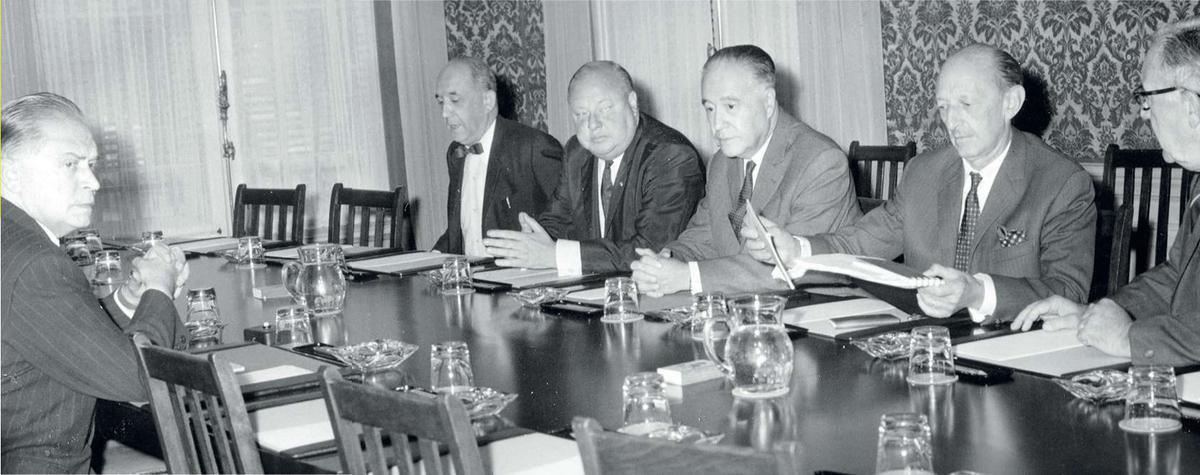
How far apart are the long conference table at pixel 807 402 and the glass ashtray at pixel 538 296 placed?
64 mm

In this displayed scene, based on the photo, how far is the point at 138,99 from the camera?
6.83 meters

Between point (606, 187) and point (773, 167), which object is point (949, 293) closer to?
point (773, 167)

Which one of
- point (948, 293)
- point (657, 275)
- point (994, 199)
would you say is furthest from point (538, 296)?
point (994, 199)

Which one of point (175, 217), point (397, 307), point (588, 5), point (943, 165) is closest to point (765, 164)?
point (943, 165)

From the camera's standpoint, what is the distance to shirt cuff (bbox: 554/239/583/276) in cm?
385

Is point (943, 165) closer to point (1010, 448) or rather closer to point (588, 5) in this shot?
→ point (1010, 448)

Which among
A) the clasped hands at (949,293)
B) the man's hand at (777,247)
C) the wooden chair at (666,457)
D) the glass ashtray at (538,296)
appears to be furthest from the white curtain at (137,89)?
the wooden chair at (666,457)

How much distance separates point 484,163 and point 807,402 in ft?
11.5

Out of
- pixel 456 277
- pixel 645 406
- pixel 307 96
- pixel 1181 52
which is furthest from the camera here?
pixel 307 96

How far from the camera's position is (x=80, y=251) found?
194 inches

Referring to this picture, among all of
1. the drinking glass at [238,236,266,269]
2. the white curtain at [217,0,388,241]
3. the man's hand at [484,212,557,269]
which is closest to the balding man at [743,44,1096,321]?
the man's hand at [484,212,557,269]

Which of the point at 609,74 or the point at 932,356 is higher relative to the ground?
the point at 609,74

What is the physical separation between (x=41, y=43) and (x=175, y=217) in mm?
1090

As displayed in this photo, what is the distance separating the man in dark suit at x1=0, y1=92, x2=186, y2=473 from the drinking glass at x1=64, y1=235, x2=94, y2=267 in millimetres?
2264
